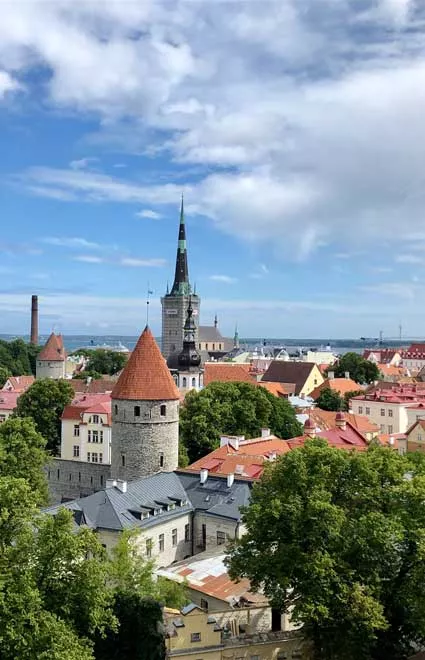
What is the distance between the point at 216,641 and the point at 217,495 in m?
12.4

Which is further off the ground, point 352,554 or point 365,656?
point 352,554

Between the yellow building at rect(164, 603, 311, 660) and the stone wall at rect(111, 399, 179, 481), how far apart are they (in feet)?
47.0

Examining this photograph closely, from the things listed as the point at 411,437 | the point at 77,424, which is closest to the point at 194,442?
the point at 77,424

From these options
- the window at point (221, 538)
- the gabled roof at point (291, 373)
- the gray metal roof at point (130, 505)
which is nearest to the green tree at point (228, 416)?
the gray metal roof at point (130, 505)

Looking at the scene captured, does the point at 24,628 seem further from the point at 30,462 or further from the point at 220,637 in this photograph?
the point at 30,462

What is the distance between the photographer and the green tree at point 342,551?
760 inches

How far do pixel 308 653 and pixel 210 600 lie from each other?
384 centimetres

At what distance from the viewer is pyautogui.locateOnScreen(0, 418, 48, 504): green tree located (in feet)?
116

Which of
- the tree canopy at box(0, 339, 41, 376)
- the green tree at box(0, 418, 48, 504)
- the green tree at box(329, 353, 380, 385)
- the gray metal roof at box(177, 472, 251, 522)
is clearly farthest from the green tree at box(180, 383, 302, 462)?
the tree canopy at box(0, 339, 41, 376)

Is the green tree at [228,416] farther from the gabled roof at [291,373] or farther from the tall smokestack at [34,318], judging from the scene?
the tall smokestack at [34,318]

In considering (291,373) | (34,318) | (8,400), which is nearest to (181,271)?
(34,318)

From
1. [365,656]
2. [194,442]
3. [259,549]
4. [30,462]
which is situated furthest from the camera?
[194,442]

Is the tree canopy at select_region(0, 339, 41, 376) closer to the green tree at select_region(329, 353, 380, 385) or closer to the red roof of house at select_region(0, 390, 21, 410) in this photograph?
the red roof of house at select_region(0, 390, 21, 410)

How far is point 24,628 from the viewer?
17.2m
